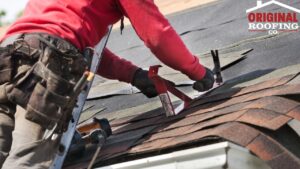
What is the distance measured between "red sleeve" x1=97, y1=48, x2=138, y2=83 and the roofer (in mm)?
497

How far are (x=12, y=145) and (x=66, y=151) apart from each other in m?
0.27

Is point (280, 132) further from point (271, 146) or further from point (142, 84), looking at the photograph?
point (142, 84)

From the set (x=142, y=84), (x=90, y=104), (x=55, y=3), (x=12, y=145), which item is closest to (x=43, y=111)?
(x=12, y=145)

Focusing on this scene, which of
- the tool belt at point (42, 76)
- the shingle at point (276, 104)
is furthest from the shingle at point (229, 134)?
the tool belt at point (42, 76)

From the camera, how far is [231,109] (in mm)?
2879

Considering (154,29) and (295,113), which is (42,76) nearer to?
(154,29)

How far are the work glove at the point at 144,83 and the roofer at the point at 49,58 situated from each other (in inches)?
16.2

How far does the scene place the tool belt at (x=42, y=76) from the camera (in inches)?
114

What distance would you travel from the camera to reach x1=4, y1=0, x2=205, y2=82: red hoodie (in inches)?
120

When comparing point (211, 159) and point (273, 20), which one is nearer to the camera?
point (211, 159)

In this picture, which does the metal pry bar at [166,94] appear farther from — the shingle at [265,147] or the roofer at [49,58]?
the shingle at [265,147]

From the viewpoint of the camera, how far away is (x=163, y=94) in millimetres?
3348

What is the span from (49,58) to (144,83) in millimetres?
847

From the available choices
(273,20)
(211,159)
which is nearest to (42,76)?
(211,159)
